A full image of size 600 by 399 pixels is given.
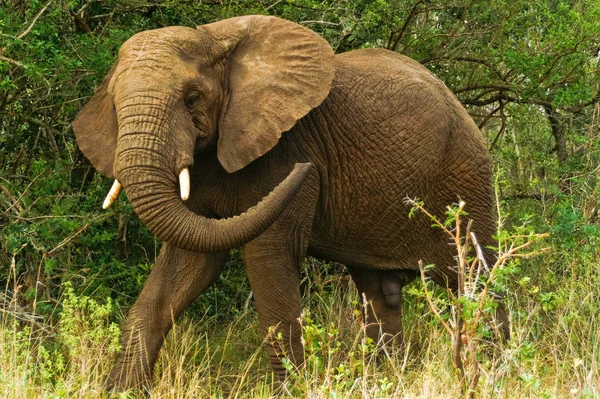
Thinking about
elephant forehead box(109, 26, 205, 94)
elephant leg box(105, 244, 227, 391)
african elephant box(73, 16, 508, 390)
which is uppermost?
elephant forehead box(109, 26, 205, 94)

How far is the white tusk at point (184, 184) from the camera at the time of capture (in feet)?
17.9

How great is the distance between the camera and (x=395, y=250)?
22.8 feet

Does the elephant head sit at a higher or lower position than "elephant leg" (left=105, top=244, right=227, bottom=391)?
higher

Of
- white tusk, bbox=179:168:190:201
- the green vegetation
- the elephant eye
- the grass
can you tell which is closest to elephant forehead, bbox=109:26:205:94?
the elephant eye

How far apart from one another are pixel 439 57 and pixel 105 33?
8.20 feet

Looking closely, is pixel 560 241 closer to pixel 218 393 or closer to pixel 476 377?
pixel 218 393

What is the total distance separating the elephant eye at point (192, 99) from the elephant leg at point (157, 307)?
1.00 m

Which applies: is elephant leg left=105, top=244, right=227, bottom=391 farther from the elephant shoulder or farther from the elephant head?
the elephant shoulder

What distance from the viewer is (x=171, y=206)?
5449mm

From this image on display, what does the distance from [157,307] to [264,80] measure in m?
1.42

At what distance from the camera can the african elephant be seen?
18.1 feet

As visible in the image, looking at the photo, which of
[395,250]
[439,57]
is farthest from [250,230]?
[439,57]

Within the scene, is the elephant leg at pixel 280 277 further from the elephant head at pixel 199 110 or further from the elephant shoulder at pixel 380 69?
the elephant shoulder at pixel 380 69

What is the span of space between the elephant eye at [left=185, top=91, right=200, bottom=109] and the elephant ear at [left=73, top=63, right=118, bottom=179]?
45cm
